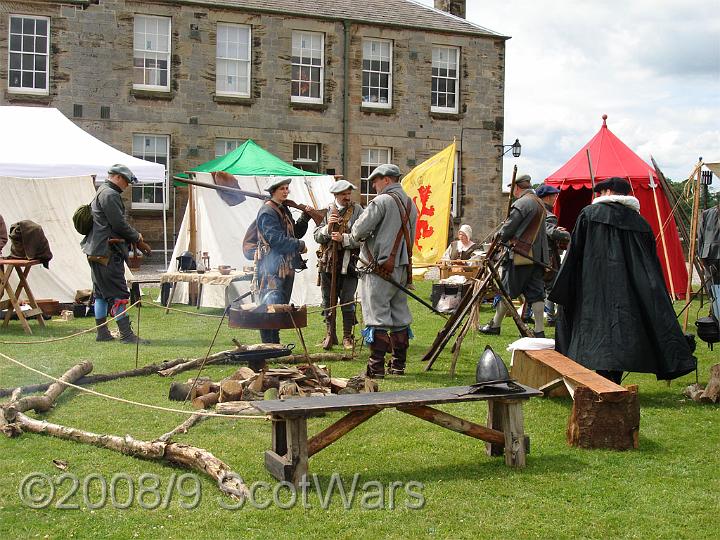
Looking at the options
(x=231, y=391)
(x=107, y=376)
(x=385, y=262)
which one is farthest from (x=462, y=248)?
(x=231, y=391)

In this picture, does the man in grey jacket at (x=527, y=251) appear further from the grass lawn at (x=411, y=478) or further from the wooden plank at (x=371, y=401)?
the wooden plank at (x=371, y=401)

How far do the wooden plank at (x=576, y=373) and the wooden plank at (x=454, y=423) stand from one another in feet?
2.45

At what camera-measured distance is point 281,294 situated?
28.8ft

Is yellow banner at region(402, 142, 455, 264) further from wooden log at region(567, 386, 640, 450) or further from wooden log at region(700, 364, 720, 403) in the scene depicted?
wooden log at region(567, 386, 640, 450)

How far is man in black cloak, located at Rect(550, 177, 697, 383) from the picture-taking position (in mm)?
6559

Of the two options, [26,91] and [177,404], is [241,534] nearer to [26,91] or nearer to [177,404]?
[177,404]

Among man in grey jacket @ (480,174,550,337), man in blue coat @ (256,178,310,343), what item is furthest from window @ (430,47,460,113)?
man in blue coat @ (256,178,310,343)

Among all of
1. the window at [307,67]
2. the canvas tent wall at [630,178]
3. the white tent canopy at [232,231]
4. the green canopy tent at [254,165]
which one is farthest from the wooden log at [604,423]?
the window at [307,67]

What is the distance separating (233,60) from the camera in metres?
22.8

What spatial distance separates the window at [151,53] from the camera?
862 inches

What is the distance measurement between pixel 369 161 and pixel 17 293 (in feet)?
47.0

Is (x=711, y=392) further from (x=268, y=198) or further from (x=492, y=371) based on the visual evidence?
(x=268, y=198)

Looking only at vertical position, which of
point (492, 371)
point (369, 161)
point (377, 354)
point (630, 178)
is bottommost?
point (377, 354)

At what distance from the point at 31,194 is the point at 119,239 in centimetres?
422
